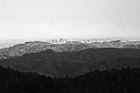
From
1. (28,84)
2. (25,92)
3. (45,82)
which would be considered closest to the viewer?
(25,92)

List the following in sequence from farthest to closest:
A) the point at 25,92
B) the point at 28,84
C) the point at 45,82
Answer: the point at 45,82
the point at 28,84
the point at 25,92

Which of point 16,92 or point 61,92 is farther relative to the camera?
point 61,92

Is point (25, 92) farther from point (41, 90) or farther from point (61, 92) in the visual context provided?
point (61, 92)

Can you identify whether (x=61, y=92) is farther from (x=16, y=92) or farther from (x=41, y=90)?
(x=16, y=92)

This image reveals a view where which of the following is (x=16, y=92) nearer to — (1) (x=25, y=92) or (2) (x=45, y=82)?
(1) (x=25, y=92)

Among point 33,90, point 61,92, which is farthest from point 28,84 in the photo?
point 61,92

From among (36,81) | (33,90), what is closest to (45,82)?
(36,81)

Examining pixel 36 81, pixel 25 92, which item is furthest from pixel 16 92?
pixel 36 81

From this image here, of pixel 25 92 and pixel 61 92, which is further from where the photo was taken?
pixel 61 92
